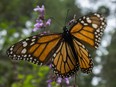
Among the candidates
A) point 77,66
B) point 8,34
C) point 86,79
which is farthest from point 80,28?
point 86,79

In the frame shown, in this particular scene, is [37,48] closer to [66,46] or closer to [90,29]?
[66,46]

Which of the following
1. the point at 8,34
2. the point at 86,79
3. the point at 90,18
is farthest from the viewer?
the point at 86,79

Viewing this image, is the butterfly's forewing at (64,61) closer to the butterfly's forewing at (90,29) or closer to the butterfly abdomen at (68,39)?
the butterfly abdomen at (68,39)

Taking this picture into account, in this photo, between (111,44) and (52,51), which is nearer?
(52,51)

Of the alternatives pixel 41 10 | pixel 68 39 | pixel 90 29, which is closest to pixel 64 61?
pixel 68 39

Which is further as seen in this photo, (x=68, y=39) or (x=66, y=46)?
(x=66, y=46)

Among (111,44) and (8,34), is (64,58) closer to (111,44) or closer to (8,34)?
(8,34)

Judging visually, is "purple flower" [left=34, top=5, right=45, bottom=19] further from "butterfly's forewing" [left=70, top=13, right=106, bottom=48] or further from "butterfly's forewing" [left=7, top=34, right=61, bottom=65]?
"butterfly's forewing" [left=70, top=13, right=106, bottom=48]

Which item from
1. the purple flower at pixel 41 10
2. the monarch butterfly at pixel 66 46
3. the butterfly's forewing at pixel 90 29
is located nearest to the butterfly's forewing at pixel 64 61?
the monarch butterfly at pixel 66 46
